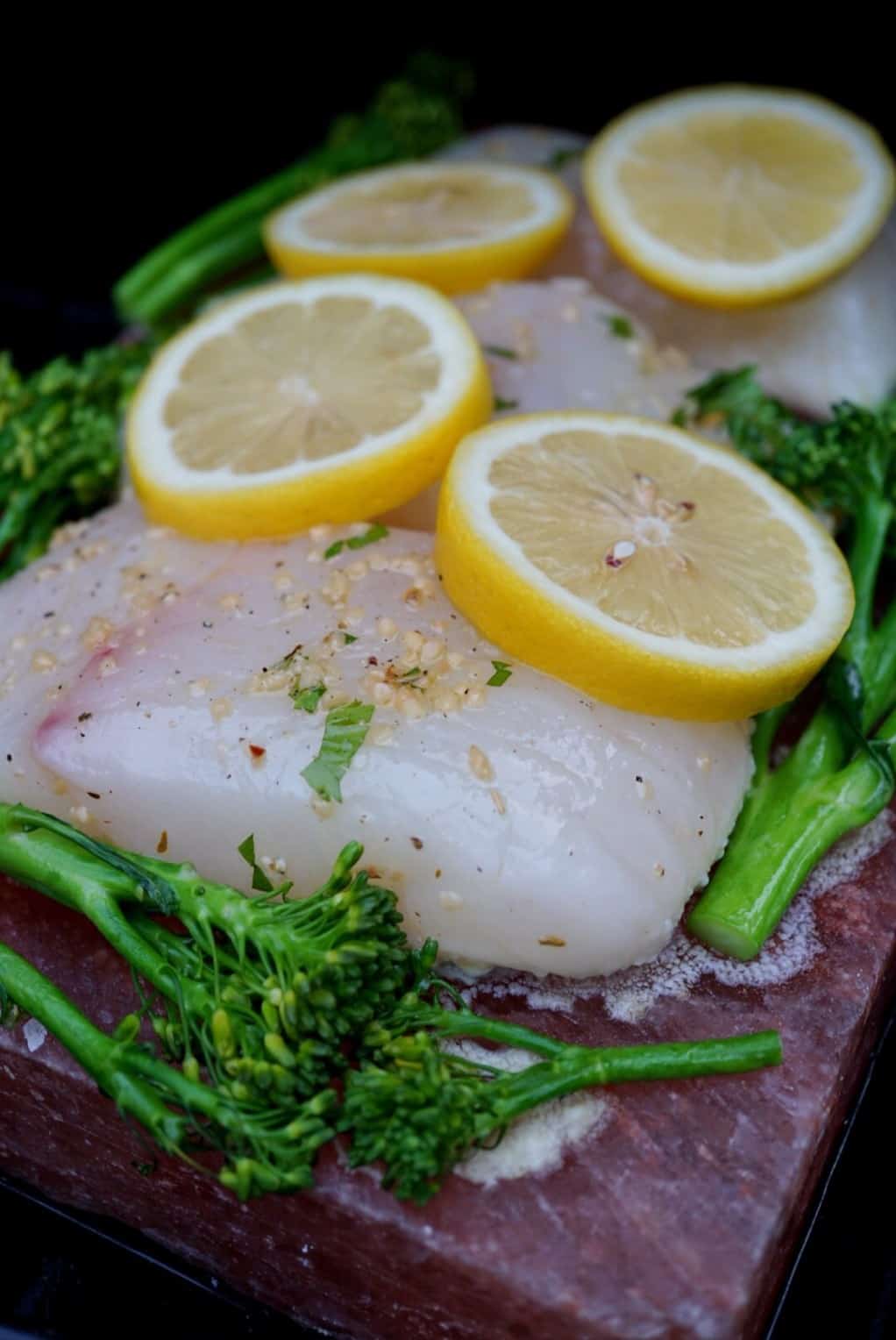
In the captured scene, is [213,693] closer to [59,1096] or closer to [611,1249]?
[59,1096]

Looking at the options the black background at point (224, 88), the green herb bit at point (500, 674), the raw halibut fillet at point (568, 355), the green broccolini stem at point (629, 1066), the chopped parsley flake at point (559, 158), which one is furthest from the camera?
the black background at point (224, 88)

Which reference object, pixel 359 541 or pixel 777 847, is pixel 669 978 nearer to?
pixel 777 847

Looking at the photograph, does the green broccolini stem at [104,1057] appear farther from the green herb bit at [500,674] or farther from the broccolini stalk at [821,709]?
the broccolini stalk at [821,709]

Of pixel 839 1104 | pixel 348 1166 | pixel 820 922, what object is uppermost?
pixel 348 1166

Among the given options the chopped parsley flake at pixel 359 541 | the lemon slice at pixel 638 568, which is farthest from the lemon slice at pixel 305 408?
the lemon slice at pixel 638 568

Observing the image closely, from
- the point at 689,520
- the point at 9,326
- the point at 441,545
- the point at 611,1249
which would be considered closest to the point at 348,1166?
the point at 611,1249

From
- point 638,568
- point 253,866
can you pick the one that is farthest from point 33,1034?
point 638,568
